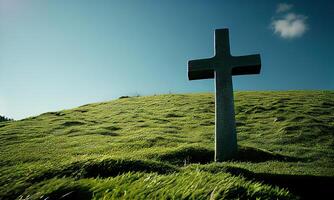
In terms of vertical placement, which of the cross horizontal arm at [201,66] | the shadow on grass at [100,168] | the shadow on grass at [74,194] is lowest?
the shadow on grass at [100,168]

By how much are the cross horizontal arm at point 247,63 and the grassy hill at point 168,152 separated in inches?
121

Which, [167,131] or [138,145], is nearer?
[138,145]

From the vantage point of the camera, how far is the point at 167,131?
20.1 meters

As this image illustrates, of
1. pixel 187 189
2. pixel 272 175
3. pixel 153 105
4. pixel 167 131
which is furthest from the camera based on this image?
→ pixel 153 105

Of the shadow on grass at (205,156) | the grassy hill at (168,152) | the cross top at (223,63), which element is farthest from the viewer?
the cross top at (223,63)

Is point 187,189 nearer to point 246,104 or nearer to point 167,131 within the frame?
point 167,131

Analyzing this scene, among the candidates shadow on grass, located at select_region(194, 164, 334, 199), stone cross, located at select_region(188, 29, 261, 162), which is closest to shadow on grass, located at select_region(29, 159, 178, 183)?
shadow on grass, located at select_region(194, 164, 334, 199)

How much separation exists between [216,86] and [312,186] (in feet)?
16.9

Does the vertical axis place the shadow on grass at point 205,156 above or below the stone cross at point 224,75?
below

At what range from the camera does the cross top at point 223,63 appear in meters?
12.4

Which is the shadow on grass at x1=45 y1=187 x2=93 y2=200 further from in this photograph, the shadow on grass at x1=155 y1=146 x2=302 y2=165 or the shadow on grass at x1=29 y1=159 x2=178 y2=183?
the shadow on grass at x1=155 y1=146 x2=302 y2=165

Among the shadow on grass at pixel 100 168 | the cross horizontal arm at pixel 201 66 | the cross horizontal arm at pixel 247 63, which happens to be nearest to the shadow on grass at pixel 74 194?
the shadow on grass at pixel 100 168

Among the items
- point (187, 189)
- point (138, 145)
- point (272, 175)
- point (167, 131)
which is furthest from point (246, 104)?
point (187, 189)

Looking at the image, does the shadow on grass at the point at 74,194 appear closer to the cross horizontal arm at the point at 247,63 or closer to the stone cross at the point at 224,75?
the stone cross at the point at 224,75
